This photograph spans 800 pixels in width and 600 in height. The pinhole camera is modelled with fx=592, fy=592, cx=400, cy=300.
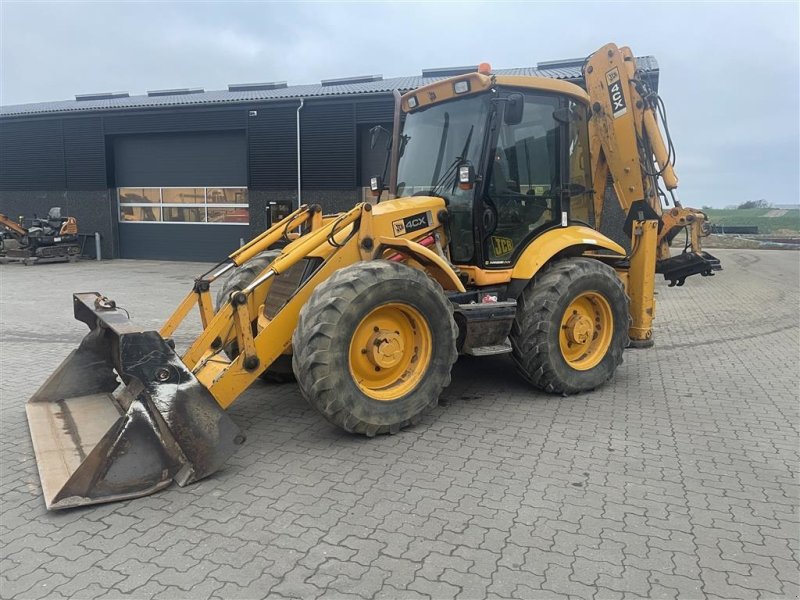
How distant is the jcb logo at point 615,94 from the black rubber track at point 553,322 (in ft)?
5.97

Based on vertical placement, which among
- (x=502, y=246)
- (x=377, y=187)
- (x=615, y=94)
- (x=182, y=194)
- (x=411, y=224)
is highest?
(x=615, y=94)

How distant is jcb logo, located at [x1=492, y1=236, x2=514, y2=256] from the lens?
5.51 m

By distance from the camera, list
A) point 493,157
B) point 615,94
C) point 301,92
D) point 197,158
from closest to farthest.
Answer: point 493,157 → point 615,94 → point 301,92 → point 197,158

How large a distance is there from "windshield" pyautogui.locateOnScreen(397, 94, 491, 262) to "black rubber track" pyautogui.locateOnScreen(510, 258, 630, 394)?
29.1 inches

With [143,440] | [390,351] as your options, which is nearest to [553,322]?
[390,351]

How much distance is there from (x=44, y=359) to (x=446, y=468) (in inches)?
214

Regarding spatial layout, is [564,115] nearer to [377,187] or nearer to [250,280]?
[377,187]

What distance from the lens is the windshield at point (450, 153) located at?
534 centimetres

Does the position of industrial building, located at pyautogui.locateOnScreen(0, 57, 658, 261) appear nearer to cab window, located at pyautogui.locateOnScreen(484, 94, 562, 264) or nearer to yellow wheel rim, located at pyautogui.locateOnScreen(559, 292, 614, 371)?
cab window, located at pyautogui.locateOnScreen(484, 94, 562, 264)

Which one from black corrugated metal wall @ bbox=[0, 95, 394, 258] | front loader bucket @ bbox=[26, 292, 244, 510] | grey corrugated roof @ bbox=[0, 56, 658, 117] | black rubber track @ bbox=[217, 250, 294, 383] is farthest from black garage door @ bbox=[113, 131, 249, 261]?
front loader bucket @ bbox=[26, 292, 244, 510]

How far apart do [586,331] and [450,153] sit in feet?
7.02

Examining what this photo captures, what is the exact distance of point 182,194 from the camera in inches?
778

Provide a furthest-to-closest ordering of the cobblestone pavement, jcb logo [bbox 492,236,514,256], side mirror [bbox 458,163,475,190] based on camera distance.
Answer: jcb logo [bbox 492,236,514,256]
side mirror [bbox 458,163,475,190]
the cobblestone pavement

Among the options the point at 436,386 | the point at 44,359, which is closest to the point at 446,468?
the point at 436,386
